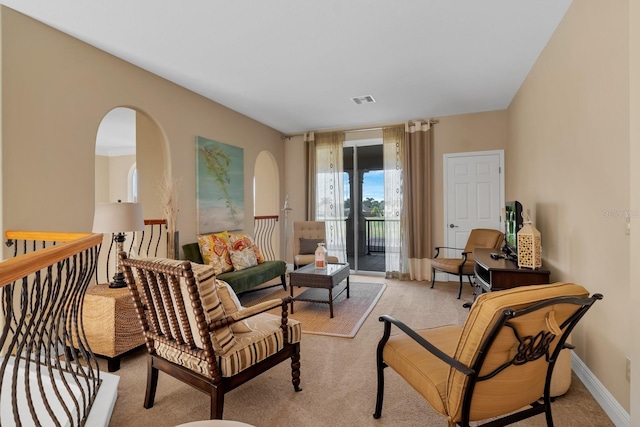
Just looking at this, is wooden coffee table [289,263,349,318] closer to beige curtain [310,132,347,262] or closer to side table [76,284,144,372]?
side table [76,284,144,372]

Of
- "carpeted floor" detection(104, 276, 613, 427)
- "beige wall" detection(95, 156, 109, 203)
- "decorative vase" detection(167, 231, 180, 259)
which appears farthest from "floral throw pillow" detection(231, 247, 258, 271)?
"beige wall" detection(95, 156, 109, 203)

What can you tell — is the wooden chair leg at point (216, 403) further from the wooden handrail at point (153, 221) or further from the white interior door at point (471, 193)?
the white interior door at point (471, 193)

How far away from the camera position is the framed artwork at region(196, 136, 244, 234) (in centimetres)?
454

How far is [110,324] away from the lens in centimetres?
258

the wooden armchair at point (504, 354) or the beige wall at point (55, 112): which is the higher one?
the beige wall at point (55, 112)

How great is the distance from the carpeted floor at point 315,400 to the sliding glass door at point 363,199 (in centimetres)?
362

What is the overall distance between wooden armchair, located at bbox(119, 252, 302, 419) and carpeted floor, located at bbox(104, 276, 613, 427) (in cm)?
20

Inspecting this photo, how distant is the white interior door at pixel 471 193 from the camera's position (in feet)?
17.9

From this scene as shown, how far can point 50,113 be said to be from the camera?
2.84 metres

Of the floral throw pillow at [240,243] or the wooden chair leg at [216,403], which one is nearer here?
the wooden chair leg at [216,403]

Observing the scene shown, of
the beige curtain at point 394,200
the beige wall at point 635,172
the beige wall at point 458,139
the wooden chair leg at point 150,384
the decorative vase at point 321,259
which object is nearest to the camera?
the beige wall at point 635,172

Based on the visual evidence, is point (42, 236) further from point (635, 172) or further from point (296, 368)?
point (635, 172)

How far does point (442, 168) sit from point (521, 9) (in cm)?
321

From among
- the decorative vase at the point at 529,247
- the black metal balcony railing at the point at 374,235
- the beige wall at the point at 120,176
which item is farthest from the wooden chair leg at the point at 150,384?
the beige wall at the point at 120,176
